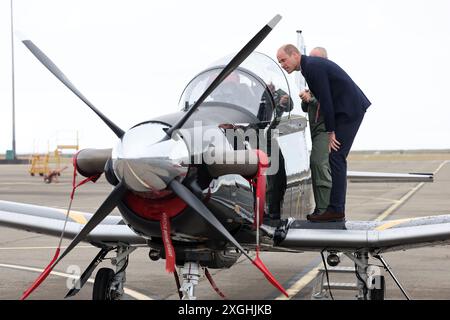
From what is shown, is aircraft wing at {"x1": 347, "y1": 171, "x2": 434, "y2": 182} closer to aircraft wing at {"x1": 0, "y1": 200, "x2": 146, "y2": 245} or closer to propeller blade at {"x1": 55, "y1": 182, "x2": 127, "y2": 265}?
aircraft wing at {"x1": 0, "y1": 200, "x2": 146, "y2": 245}

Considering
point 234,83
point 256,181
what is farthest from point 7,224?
point 256,181

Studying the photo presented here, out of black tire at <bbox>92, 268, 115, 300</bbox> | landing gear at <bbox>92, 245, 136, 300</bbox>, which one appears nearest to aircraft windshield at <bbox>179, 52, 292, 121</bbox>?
landing gear at <bbox>92, 245, 136, 300</bbox>

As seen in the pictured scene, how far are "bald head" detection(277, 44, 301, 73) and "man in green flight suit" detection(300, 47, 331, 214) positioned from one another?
59 centimetres

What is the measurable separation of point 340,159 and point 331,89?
2.40 feet

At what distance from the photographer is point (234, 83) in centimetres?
796

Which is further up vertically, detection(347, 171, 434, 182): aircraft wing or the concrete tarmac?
detection(347, 171, 434, 182): aircraft wing

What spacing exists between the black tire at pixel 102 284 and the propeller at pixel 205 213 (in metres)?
2.23

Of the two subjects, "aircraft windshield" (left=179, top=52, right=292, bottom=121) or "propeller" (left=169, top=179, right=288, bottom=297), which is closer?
"propeller" (left=169, top=179, right=288, bottom=297)

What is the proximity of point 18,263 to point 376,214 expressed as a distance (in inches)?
436

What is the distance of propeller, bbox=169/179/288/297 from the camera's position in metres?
6.30

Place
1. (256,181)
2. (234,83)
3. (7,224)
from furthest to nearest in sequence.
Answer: (7,224) < (234,83) < (256,181)

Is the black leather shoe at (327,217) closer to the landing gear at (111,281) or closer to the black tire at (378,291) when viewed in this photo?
the black tire at (378,291)

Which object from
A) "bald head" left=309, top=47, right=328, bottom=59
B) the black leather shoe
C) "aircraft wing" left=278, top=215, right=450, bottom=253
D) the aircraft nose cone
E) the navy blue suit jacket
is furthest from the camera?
"bald head" left=309, top=47, right=328, bottom=59

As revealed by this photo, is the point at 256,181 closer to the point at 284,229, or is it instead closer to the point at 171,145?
the point at 171,145
